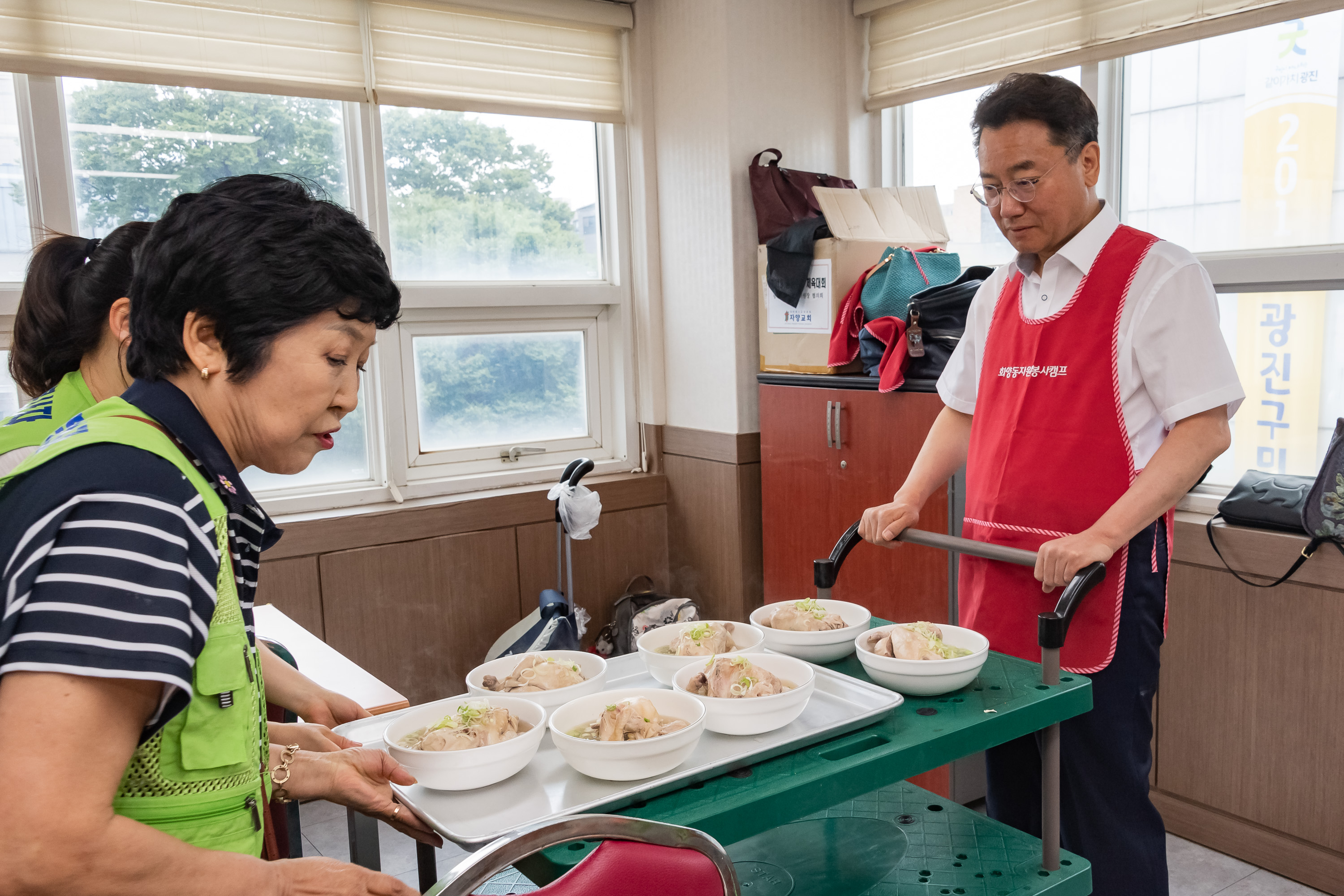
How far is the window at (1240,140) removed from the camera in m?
2.53

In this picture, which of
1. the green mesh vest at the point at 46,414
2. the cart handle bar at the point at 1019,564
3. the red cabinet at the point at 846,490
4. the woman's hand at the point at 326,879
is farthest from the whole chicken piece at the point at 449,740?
the red cabinet at the point at 846,490

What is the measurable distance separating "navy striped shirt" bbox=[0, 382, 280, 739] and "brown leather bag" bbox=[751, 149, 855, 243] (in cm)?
277

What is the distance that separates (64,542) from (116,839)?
230 millimetres

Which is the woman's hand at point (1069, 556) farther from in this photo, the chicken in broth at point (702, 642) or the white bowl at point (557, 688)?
the white bowl at point (557, 688)

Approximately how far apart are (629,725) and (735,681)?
183 millimetres

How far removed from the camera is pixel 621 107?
3.80 m

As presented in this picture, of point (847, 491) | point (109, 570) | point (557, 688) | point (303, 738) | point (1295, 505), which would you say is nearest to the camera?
point (109, 570)

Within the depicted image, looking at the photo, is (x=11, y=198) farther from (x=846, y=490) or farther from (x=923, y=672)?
(x=923, y=672)

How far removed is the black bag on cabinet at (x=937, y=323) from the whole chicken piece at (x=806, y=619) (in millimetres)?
1274

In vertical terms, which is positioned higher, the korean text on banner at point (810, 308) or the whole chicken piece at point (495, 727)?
the korean text on banner at point (810, 308)

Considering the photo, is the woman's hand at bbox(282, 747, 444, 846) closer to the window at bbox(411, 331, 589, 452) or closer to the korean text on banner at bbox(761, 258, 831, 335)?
the korean text on banner at bbox(761, 258, 831, 335)

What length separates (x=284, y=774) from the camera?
1.08 m

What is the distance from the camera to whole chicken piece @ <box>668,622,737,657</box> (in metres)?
1.46

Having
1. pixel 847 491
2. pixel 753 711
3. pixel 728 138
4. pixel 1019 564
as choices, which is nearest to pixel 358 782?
pixel 753 711
